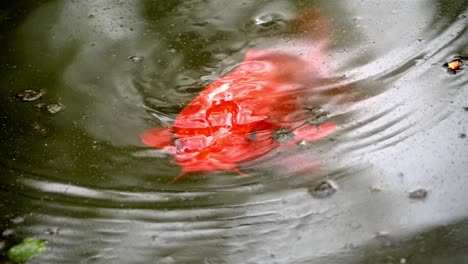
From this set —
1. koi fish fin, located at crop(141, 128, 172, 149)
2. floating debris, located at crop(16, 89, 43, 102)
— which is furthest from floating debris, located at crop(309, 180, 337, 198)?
floating debris, located at crop(16, 89, 43, 102)

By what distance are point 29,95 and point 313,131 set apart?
1.24 m

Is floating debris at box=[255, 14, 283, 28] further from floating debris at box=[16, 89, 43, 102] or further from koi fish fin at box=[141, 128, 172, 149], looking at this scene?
floating debris at box=[16, 89, 43, 102]

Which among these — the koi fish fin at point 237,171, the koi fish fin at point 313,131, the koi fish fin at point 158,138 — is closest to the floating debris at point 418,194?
the koi fish fin at point 313,131

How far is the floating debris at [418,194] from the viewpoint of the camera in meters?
2.03

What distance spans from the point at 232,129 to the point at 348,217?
0.58 meters

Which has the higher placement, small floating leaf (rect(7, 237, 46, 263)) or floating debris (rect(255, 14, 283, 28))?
floating debris (rect(255, 14, 283, 28))

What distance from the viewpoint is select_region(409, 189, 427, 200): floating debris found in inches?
79.7

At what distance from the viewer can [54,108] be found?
2578 mm

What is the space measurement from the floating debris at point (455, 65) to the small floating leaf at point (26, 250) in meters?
1.69

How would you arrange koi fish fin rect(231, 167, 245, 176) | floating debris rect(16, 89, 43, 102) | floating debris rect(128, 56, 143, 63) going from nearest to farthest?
1. koi fish fin rect(231, 167, 245, 176)
2. floating debris rect(16, 89, 43, 102)
3. floating debris rect(128, 56, 143, 63)

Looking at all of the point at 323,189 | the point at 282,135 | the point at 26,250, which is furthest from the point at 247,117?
the point at 26,250

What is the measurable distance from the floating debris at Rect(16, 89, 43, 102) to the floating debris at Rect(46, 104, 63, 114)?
0.31 feet

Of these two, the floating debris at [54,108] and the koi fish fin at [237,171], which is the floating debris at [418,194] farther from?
the floating debris at [54,108]

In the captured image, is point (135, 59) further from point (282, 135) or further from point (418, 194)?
point (418, 194)
